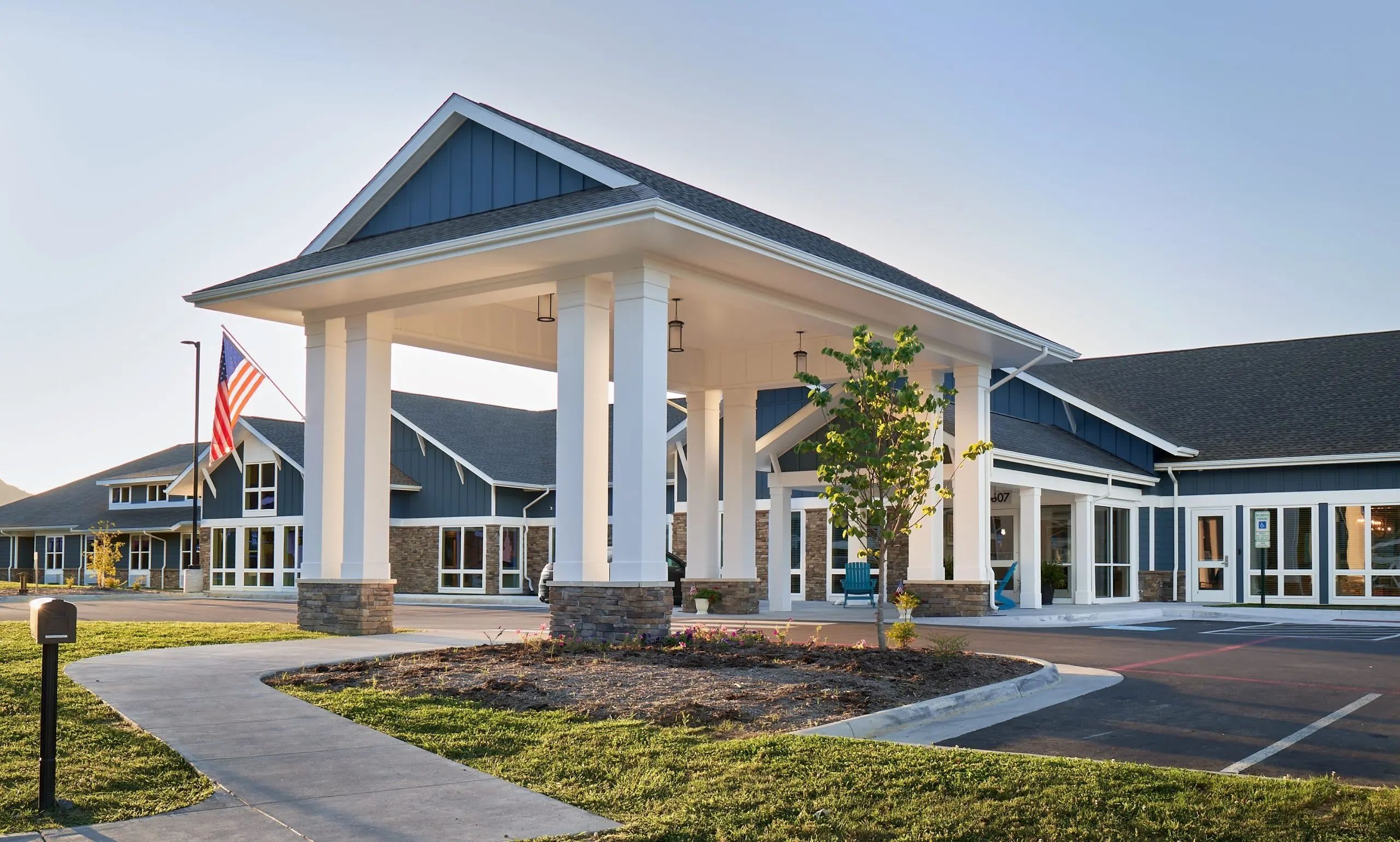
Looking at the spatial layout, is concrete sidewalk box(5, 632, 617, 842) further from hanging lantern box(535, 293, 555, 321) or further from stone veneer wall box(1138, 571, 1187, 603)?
stone veneer wall box(1138, 571, 1187, 603)

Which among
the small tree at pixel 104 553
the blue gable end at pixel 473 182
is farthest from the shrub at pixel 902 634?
the small tree at pixel 104 553

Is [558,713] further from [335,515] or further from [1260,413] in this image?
[1260,413]

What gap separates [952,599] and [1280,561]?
37.3 ft

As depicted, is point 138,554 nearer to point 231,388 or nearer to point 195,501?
point 195,501

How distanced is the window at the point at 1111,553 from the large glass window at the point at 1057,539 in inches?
25.6

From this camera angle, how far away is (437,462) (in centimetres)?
3978

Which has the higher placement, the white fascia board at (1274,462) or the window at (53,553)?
the white fascia board at (1274,462)

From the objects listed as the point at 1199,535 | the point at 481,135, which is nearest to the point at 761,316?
the point at 481,135

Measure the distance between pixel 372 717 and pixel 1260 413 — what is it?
28243 mm

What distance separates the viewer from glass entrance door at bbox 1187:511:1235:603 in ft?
99.3

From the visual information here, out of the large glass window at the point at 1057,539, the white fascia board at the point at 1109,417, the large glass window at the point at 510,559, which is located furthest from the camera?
the large glass window at the point at 510,559

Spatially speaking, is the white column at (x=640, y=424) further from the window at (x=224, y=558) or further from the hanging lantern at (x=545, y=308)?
the window at (x=224, y=558)

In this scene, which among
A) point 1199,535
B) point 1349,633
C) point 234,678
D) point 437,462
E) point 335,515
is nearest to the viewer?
point 234,678

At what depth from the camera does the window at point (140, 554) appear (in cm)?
4900
